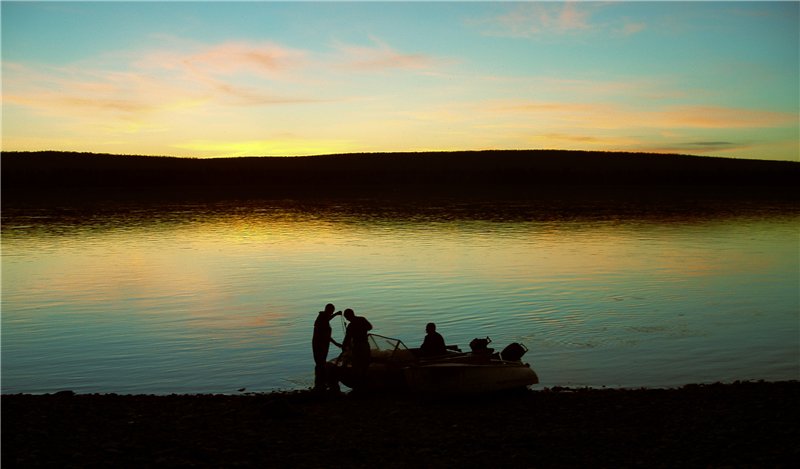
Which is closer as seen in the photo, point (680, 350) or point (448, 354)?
point (448, 354)

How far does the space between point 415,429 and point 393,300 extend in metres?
19.0

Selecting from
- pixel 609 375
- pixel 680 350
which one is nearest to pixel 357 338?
pixel 609 375

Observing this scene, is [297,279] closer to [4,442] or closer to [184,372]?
[184,372]

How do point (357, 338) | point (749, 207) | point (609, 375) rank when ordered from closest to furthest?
point (357, 338)
point (609, 375)
point (749, 207)

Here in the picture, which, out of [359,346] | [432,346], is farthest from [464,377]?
[359,346]

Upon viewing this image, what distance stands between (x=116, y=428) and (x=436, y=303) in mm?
19231

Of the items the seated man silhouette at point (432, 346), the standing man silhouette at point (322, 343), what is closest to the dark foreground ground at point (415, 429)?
the standing man silhouette at point (322, 343)

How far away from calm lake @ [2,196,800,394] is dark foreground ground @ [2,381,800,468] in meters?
2.64

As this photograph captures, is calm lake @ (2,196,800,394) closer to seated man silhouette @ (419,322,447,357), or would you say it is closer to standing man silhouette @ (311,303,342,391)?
standing man silhouette @ (311,303,342,391)

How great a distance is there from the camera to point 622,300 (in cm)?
3484

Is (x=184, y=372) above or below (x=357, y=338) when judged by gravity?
below

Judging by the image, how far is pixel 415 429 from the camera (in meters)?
15.9

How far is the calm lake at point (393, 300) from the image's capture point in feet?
74.8

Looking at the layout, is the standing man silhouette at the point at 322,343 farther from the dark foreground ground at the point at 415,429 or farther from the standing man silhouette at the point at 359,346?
the dark foreground ground at the point at 415,429
